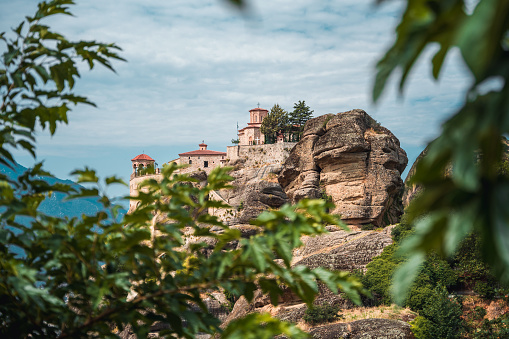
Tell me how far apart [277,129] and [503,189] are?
69.5 m

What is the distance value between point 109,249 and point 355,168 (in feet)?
110

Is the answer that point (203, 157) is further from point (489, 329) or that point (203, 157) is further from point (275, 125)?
point (489, 329)

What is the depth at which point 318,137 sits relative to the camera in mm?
37688

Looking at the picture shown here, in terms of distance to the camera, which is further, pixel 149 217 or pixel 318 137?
pixel 318 137

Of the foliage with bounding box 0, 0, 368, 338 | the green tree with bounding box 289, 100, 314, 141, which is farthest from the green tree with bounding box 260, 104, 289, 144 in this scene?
the foliage with bounding box 0, 0, 368, 338

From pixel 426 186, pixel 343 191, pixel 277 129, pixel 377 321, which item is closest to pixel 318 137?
pixel 343 191

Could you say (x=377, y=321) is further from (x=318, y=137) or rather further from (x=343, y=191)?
(x=318, y=137)

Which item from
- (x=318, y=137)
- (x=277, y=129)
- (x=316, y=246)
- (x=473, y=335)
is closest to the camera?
(x=473, y=335)

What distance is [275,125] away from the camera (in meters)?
70.9

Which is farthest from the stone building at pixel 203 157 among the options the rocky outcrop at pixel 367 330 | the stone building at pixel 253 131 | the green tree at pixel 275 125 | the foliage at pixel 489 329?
the foliage at pixel 489 329

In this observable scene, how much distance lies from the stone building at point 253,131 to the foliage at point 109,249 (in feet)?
250

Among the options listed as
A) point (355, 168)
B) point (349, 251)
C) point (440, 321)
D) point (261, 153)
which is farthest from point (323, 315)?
point (261, 153)

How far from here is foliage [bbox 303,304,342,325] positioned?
21.3m

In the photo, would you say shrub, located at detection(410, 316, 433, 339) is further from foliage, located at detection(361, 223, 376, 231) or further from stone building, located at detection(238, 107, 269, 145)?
stone building, located at detection(238, 107, 269, 145)
